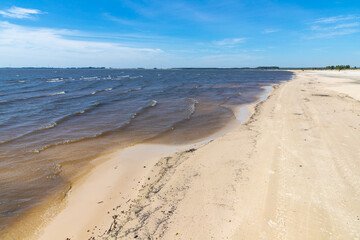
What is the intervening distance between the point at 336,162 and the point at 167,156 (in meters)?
7.37

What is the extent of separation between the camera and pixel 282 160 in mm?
8391

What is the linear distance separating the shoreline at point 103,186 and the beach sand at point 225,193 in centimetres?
4

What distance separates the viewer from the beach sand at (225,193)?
5.03 metres

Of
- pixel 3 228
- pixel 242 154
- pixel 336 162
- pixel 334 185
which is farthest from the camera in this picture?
pixel 242 154

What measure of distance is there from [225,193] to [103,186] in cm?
467

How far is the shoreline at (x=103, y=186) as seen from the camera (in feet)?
18.3

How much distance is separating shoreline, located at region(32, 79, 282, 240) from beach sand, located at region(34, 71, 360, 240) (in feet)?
0.13

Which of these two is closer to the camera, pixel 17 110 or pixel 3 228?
pixel 3 228

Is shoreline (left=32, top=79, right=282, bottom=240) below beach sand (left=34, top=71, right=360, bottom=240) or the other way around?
below

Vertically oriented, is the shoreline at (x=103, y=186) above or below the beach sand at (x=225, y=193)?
below

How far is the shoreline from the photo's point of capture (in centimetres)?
559

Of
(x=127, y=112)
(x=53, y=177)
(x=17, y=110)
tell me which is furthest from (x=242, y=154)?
(x=17, y=110)

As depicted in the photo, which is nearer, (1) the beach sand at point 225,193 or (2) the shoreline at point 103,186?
(1) the beach sand at point 225,193

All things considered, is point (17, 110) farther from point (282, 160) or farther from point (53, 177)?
point (282, 160)
